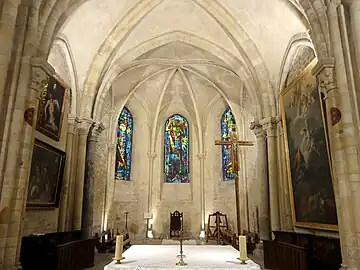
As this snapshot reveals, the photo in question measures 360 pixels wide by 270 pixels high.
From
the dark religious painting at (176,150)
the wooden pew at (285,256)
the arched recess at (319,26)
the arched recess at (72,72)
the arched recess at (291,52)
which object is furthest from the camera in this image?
the dark religious painting at (176,150)

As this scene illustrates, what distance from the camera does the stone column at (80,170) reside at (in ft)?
31.6

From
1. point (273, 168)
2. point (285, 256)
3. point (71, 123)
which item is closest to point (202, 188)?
point (273, 168)

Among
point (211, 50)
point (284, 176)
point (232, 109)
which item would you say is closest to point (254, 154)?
point (232, 109)

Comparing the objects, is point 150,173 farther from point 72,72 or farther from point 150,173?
point 72,72

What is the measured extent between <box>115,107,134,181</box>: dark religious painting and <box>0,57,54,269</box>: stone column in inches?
438

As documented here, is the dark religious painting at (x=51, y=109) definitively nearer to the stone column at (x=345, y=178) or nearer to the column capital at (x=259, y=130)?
the column capital at (x=259, y=130)

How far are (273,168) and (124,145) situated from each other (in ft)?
30.1

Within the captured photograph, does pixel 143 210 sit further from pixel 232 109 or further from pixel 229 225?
pixel 232 109

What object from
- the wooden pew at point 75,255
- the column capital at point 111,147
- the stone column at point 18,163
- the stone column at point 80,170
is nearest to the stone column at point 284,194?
the wooden pew at point 75,255

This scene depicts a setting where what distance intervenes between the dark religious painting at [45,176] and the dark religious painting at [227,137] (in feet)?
30.8

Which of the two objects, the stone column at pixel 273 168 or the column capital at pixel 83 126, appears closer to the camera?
the stone column at pixel 273 168

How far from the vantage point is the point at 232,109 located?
15.5m

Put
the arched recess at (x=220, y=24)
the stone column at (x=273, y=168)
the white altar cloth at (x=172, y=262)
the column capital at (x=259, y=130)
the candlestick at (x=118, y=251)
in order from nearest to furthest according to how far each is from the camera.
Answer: the white altar cloth at (x=172, y=262)
the candlestick at (x=118, y=251)
the stone column at (x=273, y=168)
the arched recess at (x=220, y=24)
the column capital at (x=259, y=130)

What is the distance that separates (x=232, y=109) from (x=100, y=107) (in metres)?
7.19
